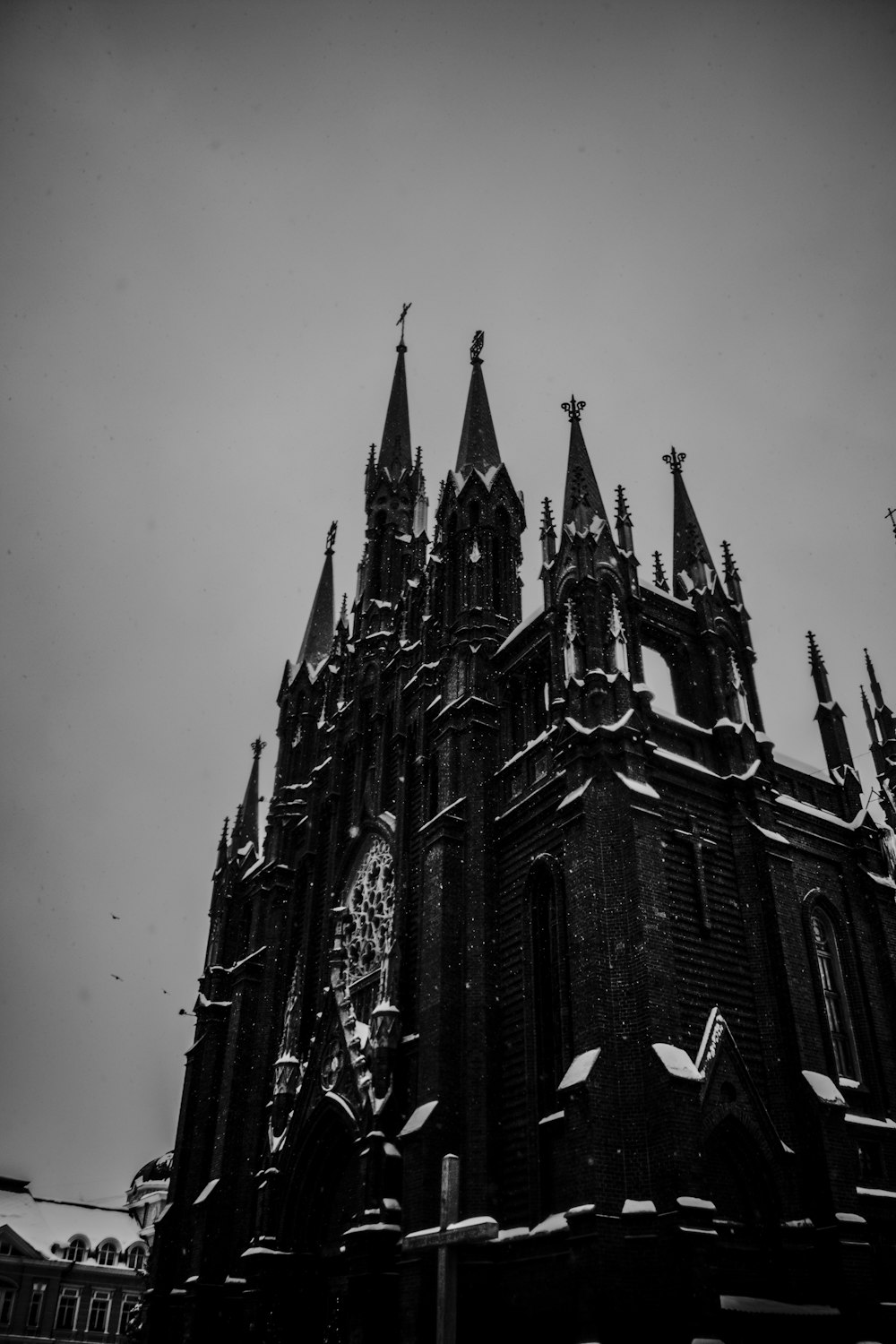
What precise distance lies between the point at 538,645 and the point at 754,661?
5.43 m

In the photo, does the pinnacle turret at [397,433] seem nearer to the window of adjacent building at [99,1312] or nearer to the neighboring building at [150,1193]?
the neighboring building at [150,1193]

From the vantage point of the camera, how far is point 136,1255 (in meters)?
58.8

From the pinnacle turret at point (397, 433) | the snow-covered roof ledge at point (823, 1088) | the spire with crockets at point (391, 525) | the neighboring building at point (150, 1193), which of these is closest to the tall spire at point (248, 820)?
the spire with crockets at point (391, 525)

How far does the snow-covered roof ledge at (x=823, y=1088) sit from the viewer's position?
20.1 metres

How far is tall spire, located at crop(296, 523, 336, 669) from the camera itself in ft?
136

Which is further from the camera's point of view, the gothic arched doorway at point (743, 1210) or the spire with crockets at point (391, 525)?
the spire with crockets at point (391, 525)

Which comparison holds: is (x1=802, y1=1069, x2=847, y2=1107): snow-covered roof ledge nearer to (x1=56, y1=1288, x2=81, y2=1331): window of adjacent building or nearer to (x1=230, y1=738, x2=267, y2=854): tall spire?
(x1=230, y1=738, x2=267, y2=854): tall spire

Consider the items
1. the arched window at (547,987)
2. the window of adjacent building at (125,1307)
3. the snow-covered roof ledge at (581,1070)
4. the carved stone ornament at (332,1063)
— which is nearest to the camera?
the snow-covered roof ledge at (581,1070)

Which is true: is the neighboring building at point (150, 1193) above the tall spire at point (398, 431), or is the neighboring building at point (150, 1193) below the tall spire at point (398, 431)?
below

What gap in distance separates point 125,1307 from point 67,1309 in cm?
306

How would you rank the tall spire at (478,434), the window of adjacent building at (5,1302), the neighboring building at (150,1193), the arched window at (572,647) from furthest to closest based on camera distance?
the neighboring building at (150,1193)
the window of adjacent building at (5,1302)
the tall spire at (478,434)
the arched window at (572,647)

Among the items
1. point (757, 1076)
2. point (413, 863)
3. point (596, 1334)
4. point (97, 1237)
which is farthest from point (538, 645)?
point (97, 1237)

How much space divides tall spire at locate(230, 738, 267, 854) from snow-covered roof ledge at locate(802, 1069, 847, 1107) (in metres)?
24.8

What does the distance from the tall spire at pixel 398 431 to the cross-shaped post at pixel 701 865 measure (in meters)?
22.6
